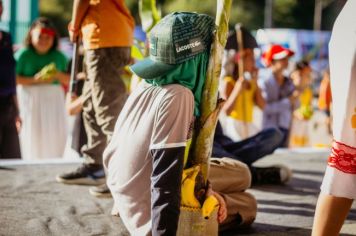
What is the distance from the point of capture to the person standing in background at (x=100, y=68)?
393 cm

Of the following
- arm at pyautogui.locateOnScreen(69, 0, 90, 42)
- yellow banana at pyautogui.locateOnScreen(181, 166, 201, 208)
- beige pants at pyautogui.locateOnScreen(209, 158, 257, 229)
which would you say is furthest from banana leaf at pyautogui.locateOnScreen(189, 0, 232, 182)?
arm at pyautogui.locateOnScreen(69, 0, 90, 42)

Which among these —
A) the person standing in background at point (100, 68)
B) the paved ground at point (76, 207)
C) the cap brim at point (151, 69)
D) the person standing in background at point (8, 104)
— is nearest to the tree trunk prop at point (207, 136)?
the cap brim at point (151, 69)

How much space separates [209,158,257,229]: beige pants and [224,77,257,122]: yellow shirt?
2.93 metres

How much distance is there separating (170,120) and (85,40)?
6.06 ft

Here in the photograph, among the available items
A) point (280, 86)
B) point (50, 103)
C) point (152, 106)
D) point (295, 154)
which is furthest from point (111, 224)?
point (280, 86)

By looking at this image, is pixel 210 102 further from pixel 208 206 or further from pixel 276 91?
pixel 276 91

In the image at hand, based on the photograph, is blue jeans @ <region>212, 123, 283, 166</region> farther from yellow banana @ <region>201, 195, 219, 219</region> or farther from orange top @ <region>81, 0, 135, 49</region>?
yellow banana @ <region>201, 195, 219, 219</region>

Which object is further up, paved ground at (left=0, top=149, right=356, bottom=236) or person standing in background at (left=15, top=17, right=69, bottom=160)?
person standing in background at (left=15, top=17, right=69, bottom=160)

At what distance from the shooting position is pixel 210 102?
2584 millimetres

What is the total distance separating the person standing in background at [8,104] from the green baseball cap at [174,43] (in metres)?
2.74

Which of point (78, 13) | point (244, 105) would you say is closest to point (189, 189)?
point (78, 13)

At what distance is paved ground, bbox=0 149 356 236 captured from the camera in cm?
307

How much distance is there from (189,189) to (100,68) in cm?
167

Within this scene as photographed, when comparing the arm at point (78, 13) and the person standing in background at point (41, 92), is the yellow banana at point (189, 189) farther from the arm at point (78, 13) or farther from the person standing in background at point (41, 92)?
the person standing in background at point (41, 92)
